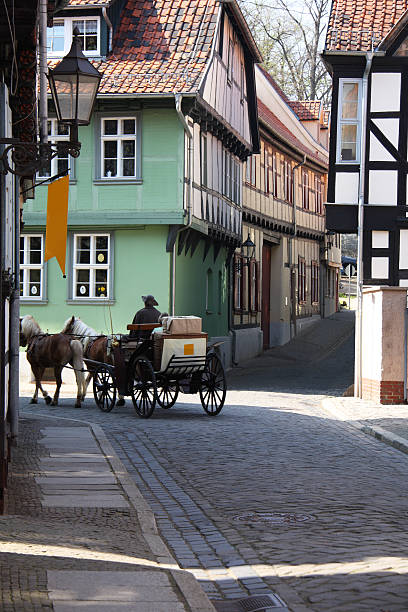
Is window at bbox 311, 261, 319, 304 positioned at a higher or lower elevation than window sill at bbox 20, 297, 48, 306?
higher

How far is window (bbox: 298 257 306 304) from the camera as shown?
4774 cm

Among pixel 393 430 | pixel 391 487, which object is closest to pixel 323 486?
pixel 391 487

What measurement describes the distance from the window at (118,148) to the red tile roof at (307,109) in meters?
25.3

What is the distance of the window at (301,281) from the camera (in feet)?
157

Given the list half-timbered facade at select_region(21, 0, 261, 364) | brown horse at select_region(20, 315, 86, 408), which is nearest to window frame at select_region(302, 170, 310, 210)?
half-timbered facade at select_region(21, 0, 261, 364)

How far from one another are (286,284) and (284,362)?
9402 mm

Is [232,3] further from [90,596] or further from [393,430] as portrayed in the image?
[90,596]

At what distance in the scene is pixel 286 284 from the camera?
44.8 meters

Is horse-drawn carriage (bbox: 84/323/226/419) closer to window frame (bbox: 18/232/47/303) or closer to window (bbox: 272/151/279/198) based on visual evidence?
window frame (bbox: 18/232/47/303)

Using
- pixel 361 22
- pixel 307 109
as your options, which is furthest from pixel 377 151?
pixel 307 109

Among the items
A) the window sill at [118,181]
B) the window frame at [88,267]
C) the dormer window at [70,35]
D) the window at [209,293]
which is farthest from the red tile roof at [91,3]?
the window at [209,293]

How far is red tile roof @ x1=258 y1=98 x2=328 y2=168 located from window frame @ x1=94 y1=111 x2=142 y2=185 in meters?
11.5

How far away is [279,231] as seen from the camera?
4362cm

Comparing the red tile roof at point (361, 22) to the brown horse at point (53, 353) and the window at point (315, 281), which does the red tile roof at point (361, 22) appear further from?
the window at point (315, 281)
